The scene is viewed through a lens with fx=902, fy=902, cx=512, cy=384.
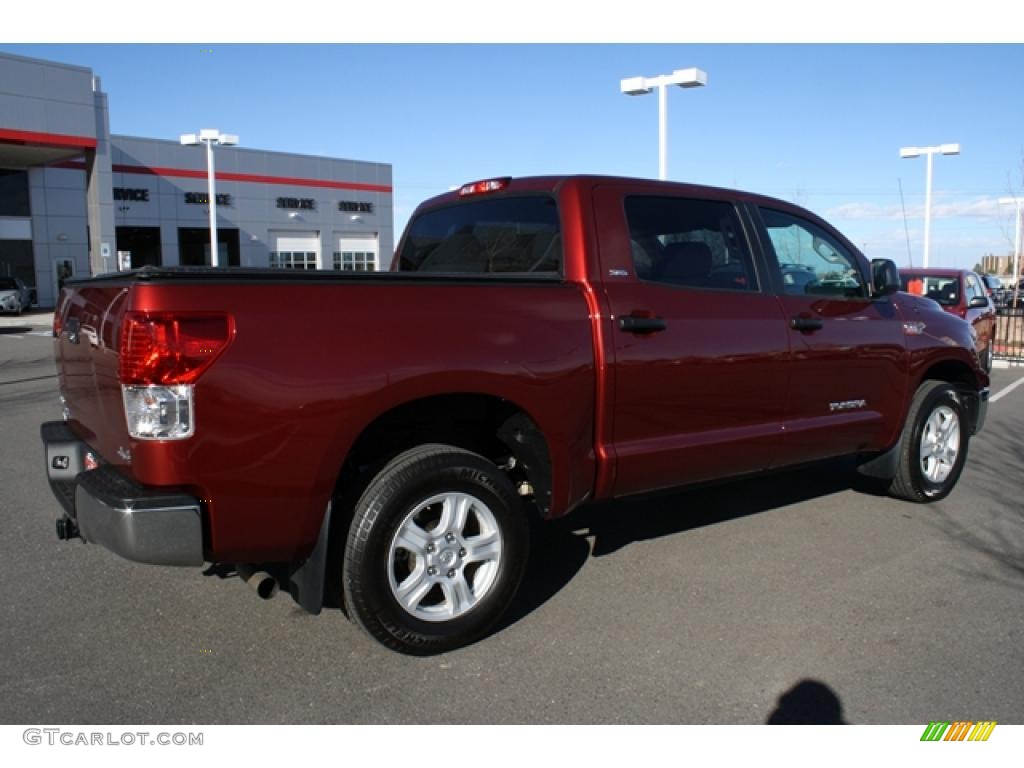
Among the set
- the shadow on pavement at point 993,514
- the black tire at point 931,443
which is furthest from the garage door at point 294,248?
the black tire at point 931,443

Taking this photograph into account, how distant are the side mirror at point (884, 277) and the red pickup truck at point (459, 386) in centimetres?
1

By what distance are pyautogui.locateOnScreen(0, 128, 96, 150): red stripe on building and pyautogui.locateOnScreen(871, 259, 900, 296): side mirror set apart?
31893 millimetres

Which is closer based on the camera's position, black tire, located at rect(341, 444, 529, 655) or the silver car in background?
black tire, located at rect(341, 444, 529, 655)

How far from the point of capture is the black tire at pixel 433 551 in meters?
3.48

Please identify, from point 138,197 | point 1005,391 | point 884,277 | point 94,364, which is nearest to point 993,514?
point 884,277

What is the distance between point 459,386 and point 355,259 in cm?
5026

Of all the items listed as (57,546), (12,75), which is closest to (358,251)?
(12,75)

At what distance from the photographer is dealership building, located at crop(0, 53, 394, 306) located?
104 ft

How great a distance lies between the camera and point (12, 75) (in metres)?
30.2

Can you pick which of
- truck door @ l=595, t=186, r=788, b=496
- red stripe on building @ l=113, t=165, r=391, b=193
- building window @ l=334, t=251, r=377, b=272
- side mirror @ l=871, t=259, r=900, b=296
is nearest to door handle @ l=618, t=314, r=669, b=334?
truck door @ l=595, t=186, r=788, b=496

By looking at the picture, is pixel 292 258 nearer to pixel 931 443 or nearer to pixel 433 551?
pixel 931 443

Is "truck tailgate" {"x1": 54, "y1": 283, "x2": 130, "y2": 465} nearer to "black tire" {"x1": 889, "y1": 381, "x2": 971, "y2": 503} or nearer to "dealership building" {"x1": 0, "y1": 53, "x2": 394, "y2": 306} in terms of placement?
"black tire" {"x1": 889, "y1": 381, "x2": 971, "y2": 503}

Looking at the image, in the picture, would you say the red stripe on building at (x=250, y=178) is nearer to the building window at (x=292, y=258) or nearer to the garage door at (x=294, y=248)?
the garage door at (x=294, y=248)
